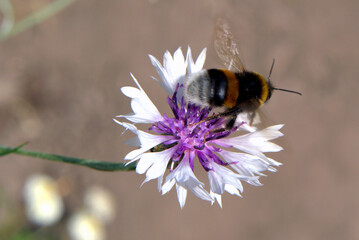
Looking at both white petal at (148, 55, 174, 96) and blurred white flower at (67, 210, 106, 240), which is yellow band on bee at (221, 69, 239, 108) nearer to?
white petal at (148, 55, 174, 96)

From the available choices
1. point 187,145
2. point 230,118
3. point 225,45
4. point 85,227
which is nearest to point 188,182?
point 187,145

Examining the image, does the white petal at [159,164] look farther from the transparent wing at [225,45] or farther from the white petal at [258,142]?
the transparent wing at [225,45]

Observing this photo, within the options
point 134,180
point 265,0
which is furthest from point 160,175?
point 265,0

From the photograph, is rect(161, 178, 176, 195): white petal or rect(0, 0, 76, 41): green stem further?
rect(0, 0, 76, 41): green stem

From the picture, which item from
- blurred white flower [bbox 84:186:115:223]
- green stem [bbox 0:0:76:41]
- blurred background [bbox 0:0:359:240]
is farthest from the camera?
blurred background [bbox 0:0:359:240]

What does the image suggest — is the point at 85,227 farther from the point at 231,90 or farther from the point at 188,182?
the point at 231,90

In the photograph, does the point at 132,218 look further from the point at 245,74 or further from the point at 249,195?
the point at 245,74

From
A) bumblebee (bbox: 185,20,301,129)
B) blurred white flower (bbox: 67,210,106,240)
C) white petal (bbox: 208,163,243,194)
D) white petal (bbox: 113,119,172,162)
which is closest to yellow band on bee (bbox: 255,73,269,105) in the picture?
bumblebee (bbox: 185,20,301,129)
